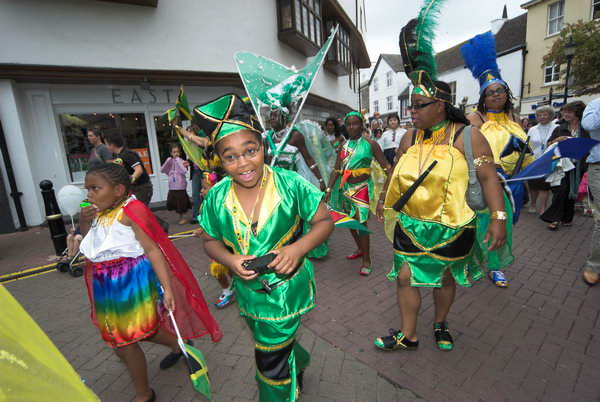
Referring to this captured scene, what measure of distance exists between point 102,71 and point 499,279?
29.4ft

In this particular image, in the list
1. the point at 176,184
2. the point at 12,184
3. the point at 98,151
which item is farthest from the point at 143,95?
the point at 98,151

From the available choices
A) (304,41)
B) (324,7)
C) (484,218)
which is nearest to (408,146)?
(484,218)

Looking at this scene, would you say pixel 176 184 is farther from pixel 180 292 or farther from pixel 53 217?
pixel 180 292

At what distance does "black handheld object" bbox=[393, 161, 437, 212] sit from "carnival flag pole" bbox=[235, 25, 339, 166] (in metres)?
1.02

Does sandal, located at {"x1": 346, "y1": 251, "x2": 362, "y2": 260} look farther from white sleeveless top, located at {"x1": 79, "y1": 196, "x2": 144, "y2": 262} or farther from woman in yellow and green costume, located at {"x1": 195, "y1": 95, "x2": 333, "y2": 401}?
white sleeveless top, located at {"x1": 79, "y1": 196, "x2": 144, "y2": 262}

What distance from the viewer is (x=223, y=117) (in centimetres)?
167

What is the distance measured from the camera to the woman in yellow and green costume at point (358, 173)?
4250 millimetres

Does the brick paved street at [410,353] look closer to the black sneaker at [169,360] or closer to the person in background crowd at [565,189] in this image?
the black sneaker at [169,360]

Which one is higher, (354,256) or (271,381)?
(271,381)

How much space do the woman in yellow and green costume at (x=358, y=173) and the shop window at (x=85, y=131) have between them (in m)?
7.05

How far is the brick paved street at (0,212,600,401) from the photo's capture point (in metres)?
2.35

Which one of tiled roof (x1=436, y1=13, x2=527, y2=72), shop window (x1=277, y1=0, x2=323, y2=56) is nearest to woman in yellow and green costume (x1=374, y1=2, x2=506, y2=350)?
shop window (x1=277, y1=0, x2=323, y2=56)

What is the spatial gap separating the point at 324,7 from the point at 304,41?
4031 millimetres

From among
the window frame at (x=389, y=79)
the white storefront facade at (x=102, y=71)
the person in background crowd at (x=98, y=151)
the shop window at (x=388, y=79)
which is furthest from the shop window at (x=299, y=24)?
the shop window at (x=388, y=79)
